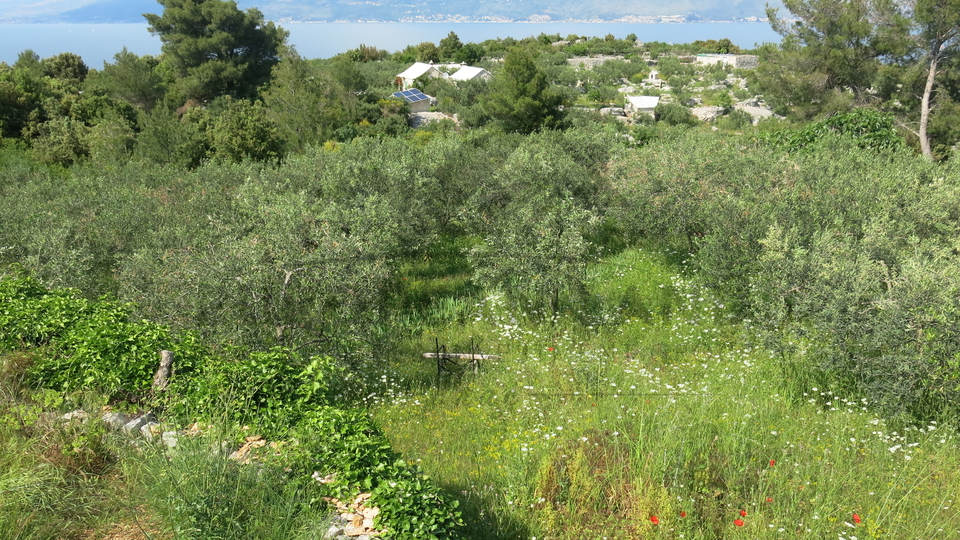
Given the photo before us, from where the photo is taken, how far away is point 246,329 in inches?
410

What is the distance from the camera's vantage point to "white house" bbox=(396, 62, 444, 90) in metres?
71.6

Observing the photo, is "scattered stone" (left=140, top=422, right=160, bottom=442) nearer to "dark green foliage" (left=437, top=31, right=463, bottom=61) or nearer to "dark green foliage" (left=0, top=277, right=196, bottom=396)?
"dark green foliage" (left=0, top=277, right=196, bottom=396)

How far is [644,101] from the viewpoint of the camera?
61000 millimetres

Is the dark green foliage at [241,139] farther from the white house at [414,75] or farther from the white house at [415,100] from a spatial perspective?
the white house at [414,75]

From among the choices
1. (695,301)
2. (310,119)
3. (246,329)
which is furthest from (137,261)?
(310,119)

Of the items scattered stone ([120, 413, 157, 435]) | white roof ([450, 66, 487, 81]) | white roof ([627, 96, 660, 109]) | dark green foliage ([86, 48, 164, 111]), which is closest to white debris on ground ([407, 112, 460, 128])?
white roof ([450, 66, 487, 81])

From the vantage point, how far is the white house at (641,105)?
195 ft

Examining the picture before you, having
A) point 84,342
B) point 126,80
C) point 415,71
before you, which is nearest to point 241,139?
point 126,80

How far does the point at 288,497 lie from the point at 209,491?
820 mm

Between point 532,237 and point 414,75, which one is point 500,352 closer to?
point 532,237

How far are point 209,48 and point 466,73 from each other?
30.9 metres

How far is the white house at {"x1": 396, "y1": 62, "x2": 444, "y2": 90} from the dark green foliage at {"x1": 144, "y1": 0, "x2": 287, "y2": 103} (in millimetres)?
15250

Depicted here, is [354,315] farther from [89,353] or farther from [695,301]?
[695,301]

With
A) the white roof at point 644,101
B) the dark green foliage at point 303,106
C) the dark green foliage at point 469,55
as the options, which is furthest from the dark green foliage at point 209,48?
the white roof at point 644,101
